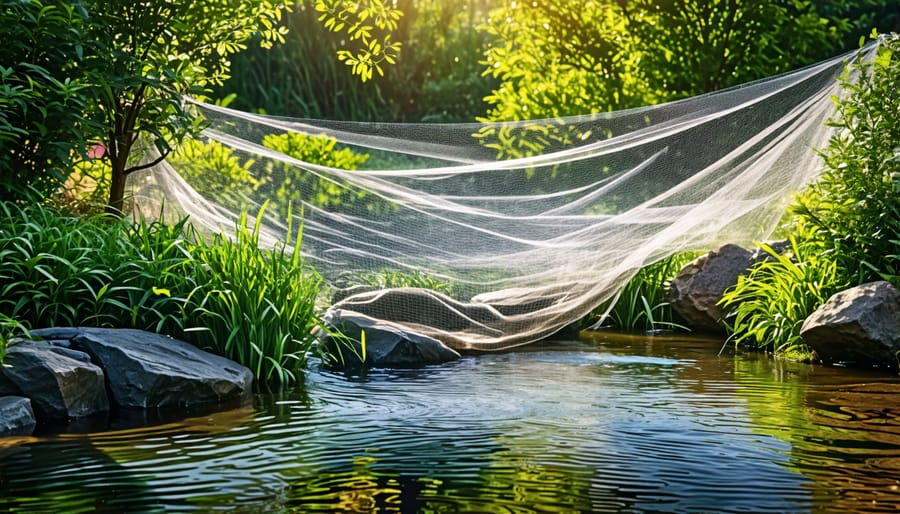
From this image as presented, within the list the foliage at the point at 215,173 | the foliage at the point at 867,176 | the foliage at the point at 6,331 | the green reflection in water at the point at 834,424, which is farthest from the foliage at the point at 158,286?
the foliage at the point at 867,176

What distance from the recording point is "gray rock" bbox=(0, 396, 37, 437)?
13.4 feet

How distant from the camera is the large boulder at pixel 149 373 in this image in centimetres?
465

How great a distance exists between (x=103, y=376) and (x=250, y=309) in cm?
89

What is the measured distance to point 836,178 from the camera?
20.3 ft

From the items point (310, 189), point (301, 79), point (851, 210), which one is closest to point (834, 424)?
point (851, 210)

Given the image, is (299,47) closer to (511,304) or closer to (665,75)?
(665,75)

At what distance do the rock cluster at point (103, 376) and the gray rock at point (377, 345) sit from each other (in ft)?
3.58

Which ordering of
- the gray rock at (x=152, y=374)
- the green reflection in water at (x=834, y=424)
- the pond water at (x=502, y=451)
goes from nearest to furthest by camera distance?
the pond water at (x=502, y=451) → the green reflection in water at (x=834, y=424) → the gray rock at (x=152, y=374)

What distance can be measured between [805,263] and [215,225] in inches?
141

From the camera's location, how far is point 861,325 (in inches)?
223

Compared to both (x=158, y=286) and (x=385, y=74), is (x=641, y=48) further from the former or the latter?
(x=385, y=74)

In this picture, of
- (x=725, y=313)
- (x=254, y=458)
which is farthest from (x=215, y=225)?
(x=725, y=313)

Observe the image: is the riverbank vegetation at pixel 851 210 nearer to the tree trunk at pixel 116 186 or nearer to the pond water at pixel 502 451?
the pond water at pixel 502 451

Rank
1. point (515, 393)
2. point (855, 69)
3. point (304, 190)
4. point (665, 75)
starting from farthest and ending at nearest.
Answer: point (665, 75) → point (304, 190) → point (855, 69) → point (515, 393)
